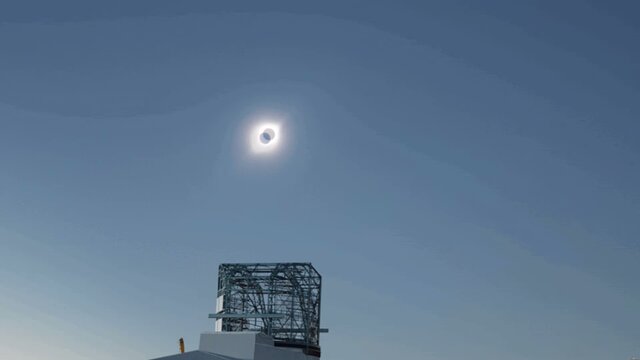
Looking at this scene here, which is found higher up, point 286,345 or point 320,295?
point 320,295

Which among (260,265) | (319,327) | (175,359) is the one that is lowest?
(175,359)

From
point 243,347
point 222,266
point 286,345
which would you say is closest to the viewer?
point 243,347

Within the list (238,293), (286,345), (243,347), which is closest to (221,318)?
(238,293)

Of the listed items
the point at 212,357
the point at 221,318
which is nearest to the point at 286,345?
the point at 221,318

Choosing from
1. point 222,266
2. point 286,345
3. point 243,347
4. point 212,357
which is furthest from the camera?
point 222,266

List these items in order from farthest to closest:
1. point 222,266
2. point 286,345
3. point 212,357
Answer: point 222,266 → point 286,345 → point 212,357

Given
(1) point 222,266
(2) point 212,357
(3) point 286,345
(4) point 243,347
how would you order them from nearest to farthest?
(2) point 212,357 → (4) point 243,347 → (3) point 286,345 → (1) point 222,266

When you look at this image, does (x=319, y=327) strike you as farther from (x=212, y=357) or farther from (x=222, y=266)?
(x=212, y=357)

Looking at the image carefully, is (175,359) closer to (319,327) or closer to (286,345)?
(286,345)

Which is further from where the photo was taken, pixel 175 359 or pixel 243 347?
pixel 243 347
